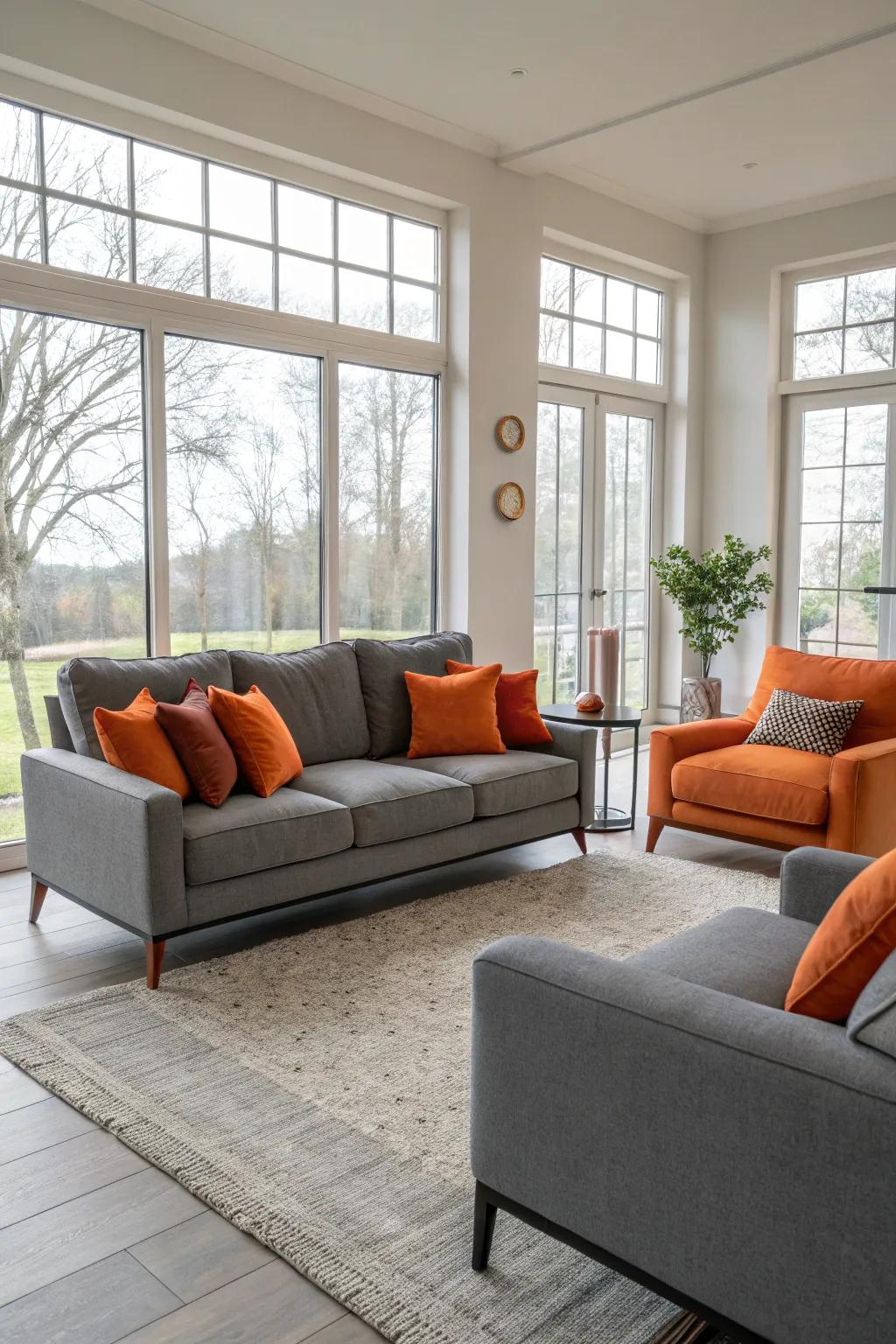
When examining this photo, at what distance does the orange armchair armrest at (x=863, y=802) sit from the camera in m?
4.04

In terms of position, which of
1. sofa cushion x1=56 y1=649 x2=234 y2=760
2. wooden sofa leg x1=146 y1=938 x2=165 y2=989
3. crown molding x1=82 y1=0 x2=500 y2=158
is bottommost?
wooden sofa leg x1=146 y1=938 x2=165 y2=989

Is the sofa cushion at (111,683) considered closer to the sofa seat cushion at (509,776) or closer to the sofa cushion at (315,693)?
the sofa cushion at (315,693)

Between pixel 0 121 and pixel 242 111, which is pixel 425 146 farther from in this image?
pixel 0 121

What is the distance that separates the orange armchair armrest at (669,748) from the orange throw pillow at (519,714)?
449mm

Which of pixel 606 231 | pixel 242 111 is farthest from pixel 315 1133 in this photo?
pixel 606 231

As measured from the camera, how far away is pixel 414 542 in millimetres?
5734

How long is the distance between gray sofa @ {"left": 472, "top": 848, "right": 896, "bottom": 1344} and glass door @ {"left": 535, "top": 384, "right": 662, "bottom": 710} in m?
4.68

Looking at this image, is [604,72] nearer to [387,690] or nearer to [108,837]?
[387,690]

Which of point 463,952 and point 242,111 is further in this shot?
point 242,111

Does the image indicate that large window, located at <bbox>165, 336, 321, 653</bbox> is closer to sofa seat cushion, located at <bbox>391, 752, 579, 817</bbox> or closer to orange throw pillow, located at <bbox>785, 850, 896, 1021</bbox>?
sofa seat cushion, located at <bbox>391, 752, 579, 817</bbox>

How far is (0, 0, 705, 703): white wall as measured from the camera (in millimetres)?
4176

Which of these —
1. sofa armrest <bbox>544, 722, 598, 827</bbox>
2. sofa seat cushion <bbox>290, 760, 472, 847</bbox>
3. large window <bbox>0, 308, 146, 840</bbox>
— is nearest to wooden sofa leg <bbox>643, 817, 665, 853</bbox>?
sofa armrest <bbox>544, 722, 598, 827</bbox>

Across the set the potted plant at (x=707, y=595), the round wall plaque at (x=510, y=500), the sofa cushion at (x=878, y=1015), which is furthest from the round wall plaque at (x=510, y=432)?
the sofa cushion at (x=878, y=1015)

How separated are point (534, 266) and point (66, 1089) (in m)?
4.86
